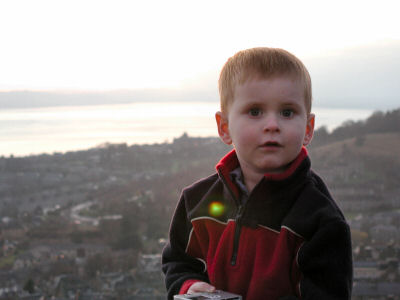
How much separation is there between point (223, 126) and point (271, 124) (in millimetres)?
200

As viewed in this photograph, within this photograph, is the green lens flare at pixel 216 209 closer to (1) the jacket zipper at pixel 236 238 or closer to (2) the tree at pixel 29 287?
(1) the jacket zipper at pixel 236 238

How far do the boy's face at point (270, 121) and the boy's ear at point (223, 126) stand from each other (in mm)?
86

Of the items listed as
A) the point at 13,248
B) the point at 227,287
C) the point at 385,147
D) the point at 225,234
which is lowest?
the point at 13,248

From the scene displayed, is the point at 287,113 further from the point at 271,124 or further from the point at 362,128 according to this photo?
the point at 362,128

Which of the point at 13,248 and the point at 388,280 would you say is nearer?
the point at 388,280

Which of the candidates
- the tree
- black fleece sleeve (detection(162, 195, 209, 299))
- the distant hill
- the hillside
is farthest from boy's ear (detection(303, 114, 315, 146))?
the distant hill

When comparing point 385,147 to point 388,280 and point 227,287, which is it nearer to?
point 388,280

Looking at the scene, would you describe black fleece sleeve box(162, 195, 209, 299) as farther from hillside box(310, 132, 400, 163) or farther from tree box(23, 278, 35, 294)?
hillside box(310, 132, 400, 163)

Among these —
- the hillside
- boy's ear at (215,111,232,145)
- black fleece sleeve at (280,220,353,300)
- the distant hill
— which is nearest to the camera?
black fleece sleeve at (280,220,353,300)

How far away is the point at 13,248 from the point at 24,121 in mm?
9247

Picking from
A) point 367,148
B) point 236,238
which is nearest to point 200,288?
point 236,238

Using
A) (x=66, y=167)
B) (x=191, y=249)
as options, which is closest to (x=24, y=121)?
(x=66, y=167)

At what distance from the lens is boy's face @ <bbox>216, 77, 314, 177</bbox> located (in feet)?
4.27

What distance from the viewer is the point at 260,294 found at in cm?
126
